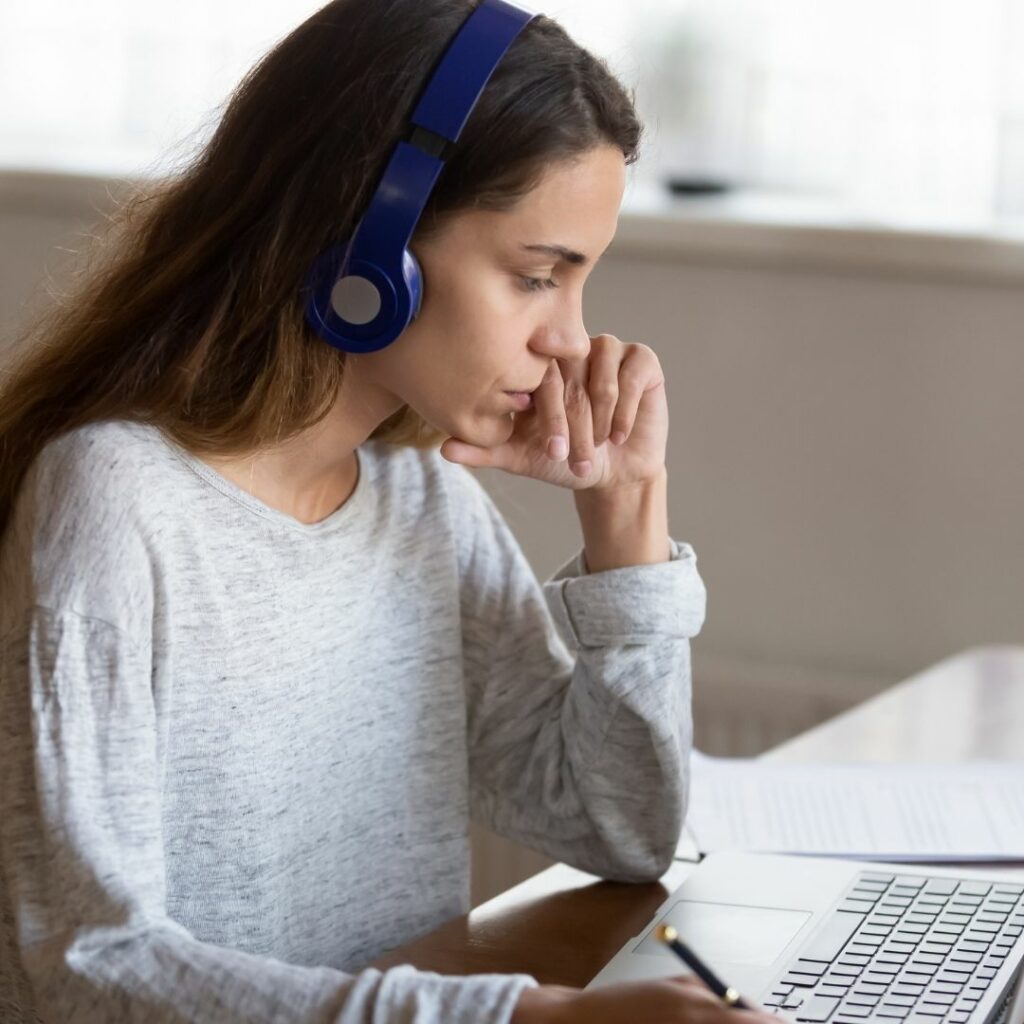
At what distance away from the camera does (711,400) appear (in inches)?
86.4

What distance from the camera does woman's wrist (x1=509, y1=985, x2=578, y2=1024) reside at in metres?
0.77

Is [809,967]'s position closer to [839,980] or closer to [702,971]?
[839,980]

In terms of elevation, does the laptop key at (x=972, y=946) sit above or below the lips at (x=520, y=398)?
below

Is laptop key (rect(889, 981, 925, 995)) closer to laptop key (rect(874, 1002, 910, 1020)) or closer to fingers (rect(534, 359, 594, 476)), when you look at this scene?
laptop key (rect(874, 1002, 910, 1020))

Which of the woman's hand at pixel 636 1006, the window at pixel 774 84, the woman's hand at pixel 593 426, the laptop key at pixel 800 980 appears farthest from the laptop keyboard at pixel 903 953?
the window at pixel 774 84

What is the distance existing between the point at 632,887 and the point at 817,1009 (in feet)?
0.99

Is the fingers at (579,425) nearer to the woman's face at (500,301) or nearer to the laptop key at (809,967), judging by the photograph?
the woman's face at (500,301)

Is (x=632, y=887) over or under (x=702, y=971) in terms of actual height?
under

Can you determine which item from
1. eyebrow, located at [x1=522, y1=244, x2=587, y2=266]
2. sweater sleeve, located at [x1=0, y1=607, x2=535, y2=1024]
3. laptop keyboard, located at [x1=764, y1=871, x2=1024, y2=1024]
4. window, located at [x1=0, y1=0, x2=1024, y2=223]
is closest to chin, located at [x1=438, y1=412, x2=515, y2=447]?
eyebrow, located at [x1=522, y1=244, x2=587, y2=266]

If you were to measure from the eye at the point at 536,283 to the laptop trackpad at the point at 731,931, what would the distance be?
40 centimetres

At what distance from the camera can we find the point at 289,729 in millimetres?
1089

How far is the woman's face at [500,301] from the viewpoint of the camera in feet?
3.33

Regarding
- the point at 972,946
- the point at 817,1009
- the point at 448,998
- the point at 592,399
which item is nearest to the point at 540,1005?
the point at 448,998

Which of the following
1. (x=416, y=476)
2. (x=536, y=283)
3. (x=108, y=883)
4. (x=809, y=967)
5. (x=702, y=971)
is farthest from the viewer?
(x=416, y=476)
